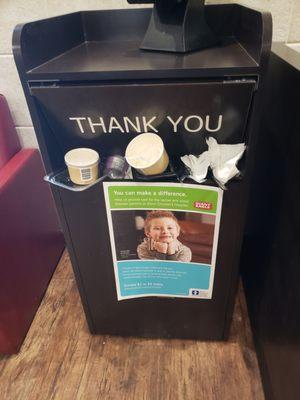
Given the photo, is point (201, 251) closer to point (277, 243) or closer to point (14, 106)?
point (277, 243)

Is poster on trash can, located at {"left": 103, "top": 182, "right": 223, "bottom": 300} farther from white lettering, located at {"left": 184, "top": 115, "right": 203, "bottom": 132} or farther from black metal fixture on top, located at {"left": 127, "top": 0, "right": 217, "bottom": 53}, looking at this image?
black metal fixture on top, located at {"left": 127, "top": 0, "right": 217, "bottom": 53}

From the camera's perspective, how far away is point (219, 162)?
71cm

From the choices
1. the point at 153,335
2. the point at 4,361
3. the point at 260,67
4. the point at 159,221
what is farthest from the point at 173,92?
the point at 4,361

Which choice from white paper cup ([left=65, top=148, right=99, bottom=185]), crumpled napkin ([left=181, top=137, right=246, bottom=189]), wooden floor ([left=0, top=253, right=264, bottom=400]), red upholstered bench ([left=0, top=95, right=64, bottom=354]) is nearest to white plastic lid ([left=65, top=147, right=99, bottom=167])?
white paper cup ([left=65, top=148, right=99, bottom=185])

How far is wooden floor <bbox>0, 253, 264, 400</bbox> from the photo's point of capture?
0.97 meters

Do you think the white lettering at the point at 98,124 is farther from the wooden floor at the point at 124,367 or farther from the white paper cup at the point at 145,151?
the wooden floor at the point at 124,367

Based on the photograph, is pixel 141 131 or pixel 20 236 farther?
pixel 20 236

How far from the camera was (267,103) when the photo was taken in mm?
970

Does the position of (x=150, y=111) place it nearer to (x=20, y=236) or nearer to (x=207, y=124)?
(x=207, y=124)

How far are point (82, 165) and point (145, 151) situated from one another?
0.50ft

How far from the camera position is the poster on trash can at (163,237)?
0.78m

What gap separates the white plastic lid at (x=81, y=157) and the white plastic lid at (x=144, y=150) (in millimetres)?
88

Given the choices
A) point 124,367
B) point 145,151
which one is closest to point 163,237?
point 145,151

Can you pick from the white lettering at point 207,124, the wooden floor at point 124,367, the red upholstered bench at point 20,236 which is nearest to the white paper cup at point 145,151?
the white lettering at point 207,124
